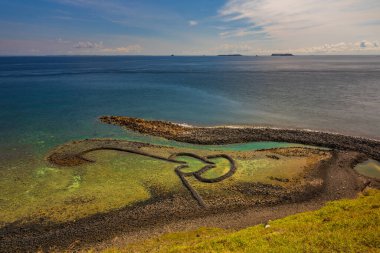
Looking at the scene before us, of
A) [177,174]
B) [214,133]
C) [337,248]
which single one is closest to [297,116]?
[214,133]

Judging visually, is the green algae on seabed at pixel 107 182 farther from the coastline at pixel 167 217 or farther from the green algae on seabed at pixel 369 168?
the green algae on seabed at pixel 369 168

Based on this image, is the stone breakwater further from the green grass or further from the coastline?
the green grass

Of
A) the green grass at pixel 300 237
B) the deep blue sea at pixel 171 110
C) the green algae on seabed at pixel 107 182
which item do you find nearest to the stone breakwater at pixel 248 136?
the deep blue sea at pixel 171 110

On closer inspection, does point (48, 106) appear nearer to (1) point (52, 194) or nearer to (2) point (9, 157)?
(2) point (9, 157)

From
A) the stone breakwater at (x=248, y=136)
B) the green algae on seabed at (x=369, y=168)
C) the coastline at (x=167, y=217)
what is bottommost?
the coastline at (x=167, y=217)

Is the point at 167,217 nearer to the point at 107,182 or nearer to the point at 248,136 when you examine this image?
the point at 107,182
